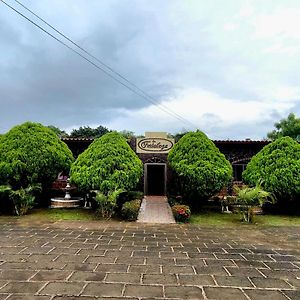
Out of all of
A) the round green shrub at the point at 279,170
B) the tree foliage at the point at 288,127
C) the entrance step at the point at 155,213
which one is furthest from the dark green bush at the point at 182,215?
the tree foliage at the point at 288,127

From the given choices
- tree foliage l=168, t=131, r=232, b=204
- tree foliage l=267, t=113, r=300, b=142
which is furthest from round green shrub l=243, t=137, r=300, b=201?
tree foliage l=267, t=113, r=300, b=142

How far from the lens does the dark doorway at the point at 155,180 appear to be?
50.0ft

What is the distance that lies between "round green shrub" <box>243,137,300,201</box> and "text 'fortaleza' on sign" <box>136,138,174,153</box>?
14.8ft

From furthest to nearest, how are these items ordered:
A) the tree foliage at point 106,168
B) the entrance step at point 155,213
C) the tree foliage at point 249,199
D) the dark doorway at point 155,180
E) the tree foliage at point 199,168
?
the dark doorway at point 155,180, the tree foliage at point 199,168, the tree foliage at point 106,168, the entrance step at point 155,213, the tree foliage at point 249,199

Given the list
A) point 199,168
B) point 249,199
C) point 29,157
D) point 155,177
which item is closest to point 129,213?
point 199,168

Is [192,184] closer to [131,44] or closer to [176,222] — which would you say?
[176,222]

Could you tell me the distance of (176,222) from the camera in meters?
9.00

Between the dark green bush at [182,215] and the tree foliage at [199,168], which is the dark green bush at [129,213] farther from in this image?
the tree foliage at [199,168]

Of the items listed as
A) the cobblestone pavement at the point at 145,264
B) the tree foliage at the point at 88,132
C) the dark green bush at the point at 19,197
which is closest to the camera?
the cobblestone pavement at the point at 145,264

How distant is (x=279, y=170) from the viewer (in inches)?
411

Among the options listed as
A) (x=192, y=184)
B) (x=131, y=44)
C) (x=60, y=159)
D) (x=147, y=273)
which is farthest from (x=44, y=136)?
(x=147, y=273)

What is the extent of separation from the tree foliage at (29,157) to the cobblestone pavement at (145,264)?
2917 mm

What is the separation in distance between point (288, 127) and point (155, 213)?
22.9 m

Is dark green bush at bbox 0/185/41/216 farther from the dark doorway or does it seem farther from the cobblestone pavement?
the dark doorway
